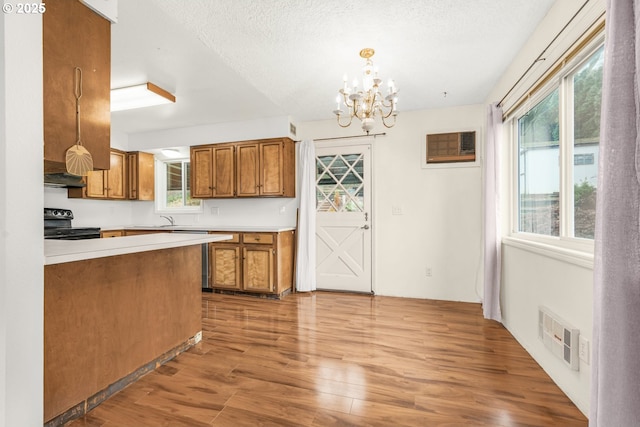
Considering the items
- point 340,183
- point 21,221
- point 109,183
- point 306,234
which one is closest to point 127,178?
point 109,183

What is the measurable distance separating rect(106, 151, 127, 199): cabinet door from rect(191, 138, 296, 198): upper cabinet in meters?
1.36

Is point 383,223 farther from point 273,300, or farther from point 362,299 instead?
point 273,300

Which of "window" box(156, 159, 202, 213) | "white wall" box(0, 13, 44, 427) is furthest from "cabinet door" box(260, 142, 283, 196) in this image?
"white wall" box(0, 13, 44, 427)

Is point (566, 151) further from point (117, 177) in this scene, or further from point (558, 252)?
point (117, 177)

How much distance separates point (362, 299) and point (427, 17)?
310 cm

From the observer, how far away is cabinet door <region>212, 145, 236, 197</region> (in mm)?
4250

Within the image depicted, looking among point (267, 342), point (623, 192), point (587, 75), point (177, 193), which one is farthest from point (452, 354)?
point (177, 193)

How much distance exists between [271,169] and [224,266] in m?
1.53

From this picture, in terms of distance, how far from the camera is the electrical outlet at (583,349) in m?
1.53

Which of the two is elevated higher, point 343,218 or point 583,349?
point 343,218

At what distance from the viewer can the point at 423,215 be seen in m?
3.82

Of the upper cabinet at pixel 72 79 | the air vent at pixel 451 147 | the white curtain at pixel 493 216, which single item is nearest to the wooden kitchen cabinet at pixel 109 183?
→ the upper cabinet at pixel 72 79

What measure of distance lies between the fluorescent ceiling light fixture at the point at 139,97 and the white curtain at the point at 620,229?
3526 millimetres

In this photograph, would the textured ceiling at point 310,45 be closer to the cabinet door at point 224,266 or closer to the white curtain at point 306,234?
the white curtain at point 306,234
